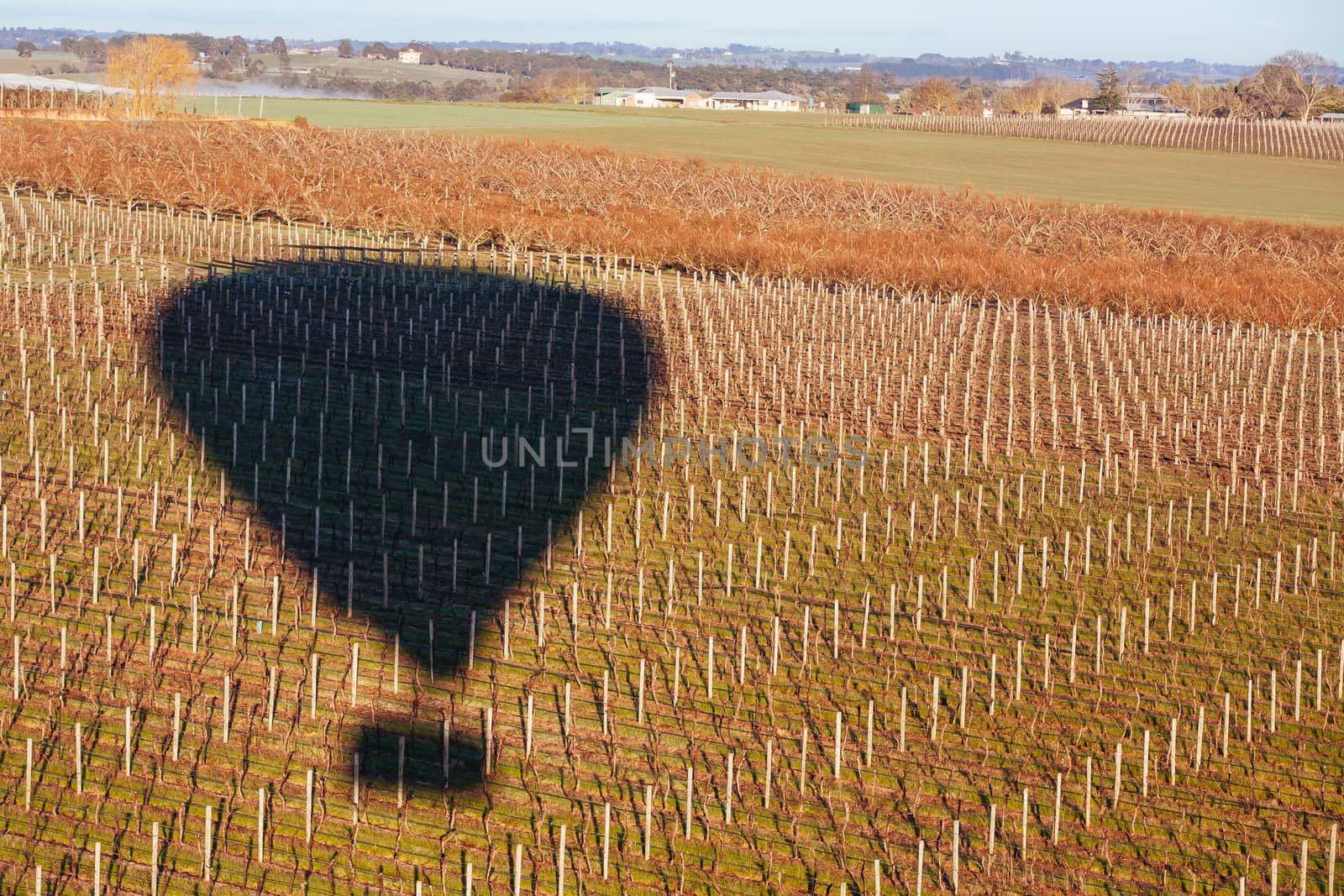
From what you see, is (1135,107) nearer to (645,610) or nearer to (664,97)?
(664,97)

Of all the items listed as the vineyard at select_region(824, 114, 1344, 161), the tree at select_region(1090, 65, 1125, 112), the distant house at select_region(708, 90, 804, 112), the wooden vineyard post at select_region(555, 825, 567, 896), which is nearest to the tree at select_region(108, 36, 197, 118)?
the vineyard at select_region(824, 114, 1344, 161)

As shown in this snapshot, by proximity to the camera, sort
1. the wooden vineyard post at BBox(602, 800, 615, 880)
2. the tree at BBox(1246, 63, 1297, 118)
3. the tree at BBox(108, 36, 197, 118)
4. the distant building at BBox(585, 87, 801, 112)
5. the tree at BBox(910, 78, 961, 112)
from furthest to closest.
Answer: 1. the distant building at BBox(585, 87, 801, 112)
2. the tree at BBox(910, 78, 961, 112)
3. the tree at BBox(1246, 63, 1297, 118)
4. the tree at BBox(108, 36, 197, 118)
5. the wooden vineyard post at BBox(602, 800, 615, 880)

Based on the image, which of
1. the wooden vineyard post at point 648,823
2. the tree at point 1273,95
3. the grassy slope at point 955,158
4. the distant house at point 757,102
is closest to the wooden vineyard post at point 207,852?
the wooden vineyard post at point 648,823

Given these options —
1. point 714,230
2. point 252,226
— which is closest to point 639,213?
point 714,230

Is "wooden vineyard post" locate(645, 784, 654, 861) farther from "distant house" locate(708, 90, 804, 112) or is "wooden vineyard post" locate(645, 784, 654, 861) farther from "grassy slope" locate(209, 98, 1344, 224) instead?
"distant house" locate(708, 90, 804, 112)

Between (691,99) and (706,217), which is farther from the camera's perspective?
(691,99)

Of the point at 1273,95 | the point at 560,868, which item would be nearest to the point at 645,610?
the point at 560,868
